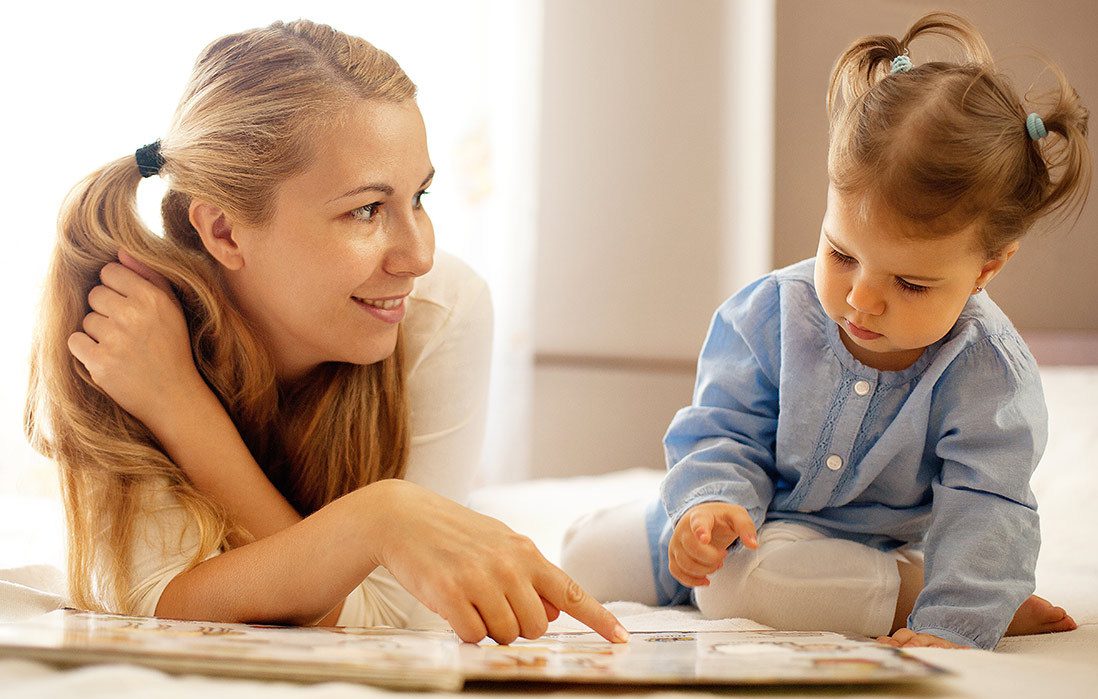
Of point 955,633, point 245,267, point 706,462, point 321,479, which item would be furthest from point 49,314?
point 955,633

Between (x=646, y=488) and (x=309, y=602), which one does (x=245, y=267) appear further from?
(x=646, y=488)

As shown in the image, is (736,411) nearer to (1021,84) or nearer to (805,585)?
(805,585)

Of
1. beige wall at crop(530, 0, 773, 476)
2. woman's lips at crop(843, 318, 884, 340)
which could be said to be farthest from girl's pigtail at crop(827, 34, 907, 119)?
beige wall at crop(530, 0, 773, 476)

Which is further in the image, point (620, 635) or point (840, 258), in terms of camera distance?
point (840, 258)

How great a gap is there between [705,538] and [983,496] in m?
0.28

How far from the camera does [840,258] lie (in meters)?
1.12

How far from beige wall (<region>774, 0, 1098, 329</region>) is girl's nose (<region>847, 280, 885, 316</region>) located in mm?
961

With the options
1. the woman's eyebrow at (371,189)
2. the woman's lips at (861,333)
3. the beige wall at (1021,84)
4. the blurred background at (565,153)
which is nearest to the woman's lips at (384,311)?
the woman's eyebrow at (371,189)

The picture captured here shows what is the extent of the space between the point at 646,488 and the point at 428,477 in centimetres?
85

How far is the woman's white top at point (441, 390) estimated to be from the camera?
124cm

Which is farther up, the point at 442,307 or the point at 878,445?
the point at 442,307

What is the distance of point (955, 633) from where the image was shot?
1024 millimetres

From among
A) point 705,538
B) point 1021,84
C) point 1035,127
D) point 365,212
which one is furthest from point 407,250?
point 1021,84

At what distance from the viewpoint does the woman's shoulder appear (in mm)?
1304
